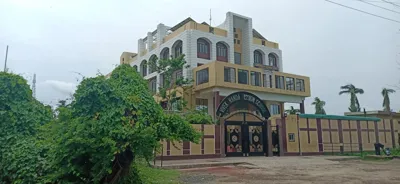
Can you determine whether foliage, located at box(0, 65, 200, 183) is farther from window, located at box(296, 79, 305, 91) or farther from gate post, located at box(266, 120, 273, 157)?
window, located at box(296, 79, 305, 91)

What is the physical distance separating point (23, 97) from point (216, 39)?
2596cm

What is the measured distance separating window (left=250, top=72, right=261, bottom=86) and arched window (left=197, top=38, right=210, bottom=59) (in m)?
5.47

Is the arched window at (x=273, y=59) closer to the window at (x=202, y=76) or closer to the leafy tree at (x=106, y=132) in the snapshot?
the window at (x=202, y=76)

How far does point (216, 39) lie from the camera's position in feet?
109

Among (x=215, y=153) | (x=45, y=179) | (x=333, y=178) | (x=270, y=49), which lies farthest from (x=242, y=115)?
(x=270, y=49)

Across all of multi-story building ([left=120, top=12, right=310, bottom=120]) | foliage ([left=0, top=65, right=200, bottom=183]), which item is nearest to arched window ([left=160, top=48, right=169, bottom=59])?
multi-story building ([left=120, top=12, right=310, bottom=120])

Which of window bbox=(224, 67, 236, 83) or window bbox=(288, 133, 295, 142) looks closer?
window bbox=(288, 133, 295, 142)

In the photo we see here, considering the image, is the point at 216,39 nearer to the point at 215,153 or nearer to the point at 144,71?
the point at 144,71

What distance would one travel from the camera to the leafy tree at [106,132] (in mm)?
5641

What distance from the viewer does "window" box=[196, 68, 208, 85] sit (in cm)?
2825

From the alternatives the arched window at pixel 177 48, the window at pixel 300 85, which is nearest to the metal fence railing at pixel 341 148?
the window at pixel 300 85

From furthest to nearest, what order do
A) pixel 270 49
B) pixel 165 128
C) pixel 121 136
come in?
pixel 270 49, pixel 165 128, pixel 121 136

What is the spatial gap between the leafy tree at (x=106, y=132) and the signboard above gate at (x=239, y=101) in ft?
39.1

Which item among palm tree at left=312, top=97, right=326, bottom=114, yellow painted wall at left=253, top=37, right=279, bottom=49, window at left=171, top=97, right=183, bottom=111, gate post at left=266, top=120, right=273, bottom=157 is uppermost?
yellow painted wall at left=253, top=37, right=279, bottom=49
